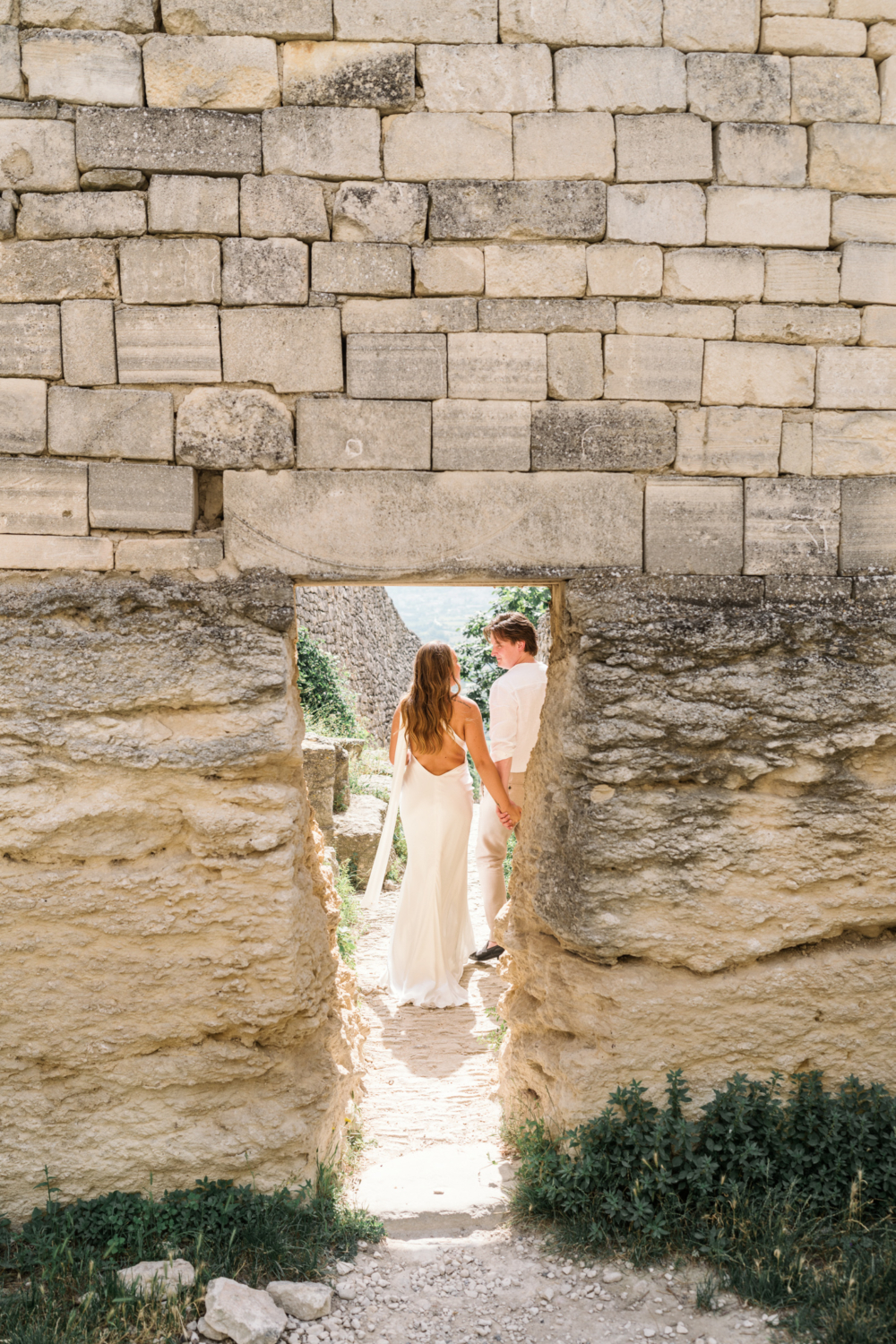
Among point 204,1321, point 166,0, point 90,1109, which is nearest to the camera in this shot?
point 204,1321

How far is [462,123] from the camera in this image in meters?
3.11

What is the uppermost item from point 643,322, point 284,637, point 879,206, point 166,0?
point 166,0

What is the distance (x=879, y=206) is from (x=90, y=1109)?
171 inches

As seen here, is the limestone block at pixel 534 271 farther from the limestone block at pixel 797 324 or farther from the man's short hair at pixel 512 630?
the man's short hair at pixel 512 630

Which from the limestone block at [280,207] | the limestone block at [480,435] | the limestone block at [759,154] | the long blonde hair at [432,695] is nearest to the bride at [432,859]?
the long blonde hair at [432,695]

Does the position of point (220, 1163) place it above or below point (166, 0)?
below

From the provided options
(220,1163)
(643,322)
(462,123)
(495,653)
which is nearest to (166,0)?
(462,123)

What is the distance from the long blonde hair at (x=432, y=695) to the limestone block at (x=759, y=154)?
256cm

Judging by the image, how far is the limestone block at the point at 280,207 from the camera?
3066 millimetres

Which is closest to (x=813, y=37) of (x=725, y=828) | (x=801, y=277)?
(x=801, y=277)

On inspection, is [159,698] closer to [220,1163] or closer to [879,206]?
[220,1163]

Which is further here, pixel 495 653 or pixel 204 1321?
pixel 495 653

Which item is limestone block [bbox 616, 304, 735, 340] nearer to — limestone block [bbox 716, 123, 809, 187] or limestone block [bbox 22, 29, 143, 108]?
limestone block [bbox 716, 123, 809, 187]

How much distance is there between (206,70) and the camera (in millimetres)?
3033
